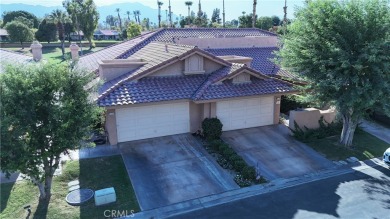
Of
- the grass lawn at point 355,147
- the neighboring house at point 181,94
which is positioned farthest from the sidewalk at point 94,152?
the grass lawn at point 355,147

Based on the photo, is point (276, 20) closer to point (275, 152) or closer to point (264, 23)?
point (264, 23)

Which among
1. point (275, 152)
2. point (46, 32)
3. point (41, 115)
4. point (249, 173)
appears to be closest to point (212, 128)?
point (275, 152)

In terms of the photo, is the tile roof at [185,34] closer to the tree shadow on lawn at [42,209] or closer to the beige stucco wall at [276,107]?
the beige stucco wall at [276,107]

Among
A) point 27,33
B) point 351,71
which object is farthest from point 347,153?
point 27,33

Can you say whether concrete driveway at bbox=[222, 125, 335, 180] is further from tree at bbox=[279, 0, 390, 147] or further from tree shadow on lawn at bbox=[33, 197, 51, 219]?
tree shadow on lawn at bbox=[33, 197, 51, 219]

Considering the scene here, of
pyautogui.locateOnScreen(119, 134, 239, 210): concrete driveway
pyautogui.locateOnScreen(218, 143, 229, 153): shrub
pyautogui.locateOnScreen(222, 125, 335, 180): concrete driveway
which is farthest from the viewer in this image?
pyautogui.locateOnScreen(218, 143, 229, 153): shrub

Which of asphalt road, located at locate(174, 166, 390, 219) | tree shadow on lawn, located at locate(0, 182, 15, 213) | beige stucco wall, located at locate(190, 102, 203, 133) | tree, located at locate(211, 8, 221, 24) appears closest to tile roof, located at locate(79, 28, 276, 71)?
beige stucco wall, located at locate(190, 102, 203, 133)
